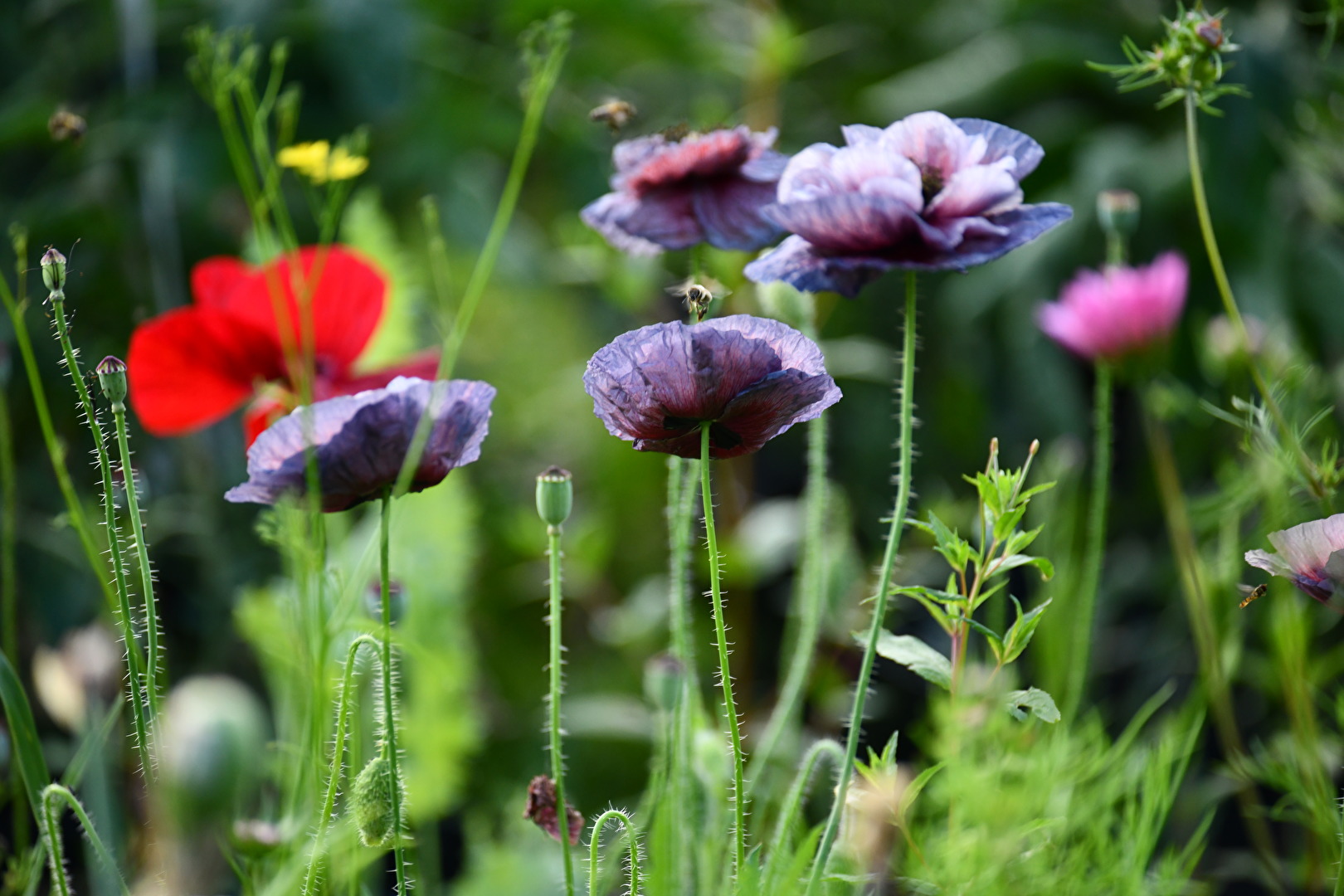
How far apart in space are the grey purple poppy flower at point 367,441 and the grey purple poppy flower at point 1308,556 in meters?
0.19

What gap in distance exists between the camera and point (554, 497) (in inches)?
11.5

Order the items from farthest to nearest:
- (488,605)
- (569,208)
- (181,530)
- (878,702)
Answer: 1. (569,208)
2. (488,605)
3. (878,702)
4. (181,530)

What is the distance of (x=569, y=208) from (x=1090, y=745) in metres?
0.78

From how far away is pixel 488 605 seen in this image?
1.02 meters

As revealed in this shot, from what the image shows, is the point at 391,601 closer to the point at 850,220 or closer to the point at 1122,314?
the point at 850,220

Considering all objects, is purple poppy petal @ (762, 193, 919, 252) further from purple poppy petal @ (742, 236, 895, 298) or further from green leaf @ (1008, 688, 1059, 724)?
green leaf @ (1008, 688, 1059, 724)

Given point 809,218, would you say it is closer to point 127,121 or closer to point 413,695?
point 413,695

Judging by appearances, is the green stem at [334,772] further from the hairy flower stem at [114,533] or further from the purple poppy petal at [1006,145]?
the purple poppy petal at [1006,145]

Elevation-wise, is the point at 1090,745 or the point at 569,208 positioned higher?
the point at 569,208

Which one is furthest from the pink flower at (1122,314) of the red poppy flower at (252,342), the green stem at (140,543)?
the green stem at (140,543)

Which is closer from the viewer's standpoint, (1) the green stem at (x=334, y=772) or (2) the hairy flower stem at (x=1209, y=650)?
(1) the green stem at (x=334, y=772)

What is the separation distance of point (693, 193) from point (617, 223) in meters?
0.03

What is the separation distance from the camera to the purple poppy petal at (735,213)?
0.37m

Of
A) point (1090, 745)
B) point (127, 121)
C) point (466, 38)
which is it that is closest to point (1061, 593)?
point (1090, 745)
